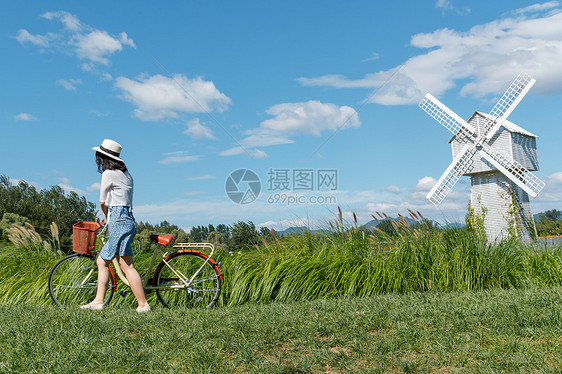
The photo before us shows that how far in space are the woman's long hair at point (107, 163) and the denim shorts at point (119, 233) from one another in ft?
1.60

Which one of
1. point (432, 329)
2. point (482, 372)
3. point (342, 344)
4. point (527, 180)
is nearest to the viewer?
point (482, 372)

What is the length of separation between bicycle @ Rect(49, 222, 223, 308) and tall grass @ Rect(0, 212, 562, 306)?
311 mm

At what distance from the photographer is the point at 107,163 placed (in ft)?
18.0

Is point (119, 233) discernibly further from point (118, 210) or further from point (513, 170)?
point (513, 170)

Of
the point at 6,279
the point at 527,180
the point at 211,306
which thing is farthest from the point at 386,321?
the point at 527,180

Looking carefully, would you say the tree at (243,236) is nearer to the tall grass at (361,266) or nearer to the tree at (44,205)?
the tall grass at (361,266)

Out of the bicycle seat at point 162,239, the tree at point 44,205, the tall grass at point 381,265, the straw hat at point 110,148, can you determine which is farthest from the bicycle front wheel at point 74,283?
the tree at point 44,205

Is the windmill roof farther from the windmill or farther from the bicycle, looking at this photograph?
the bicycle

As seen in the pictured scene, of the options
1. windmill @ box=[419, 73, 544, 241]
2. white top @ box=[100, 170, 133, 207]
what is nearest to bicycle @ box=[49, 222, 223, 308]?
white top @ box=[100, 170, 133, 207]

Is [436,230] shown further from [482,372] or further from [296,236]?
[482,372]

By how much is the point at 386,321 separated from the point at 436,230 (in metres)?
3.69

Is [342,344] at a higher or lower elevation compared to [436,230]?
lower

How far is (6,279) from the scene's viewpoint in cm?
737

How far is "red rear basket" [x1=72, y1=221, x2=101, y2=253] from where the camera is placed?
5.84 m
